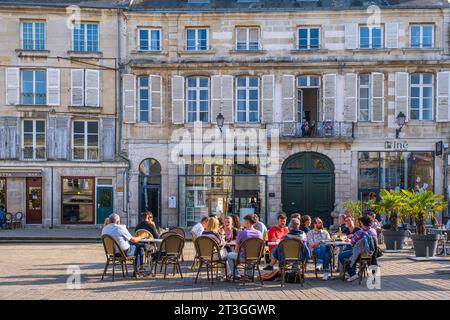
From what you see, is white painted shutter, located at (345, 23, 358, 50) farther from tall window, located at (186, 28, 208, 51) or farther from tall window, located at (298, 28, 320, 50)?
tall window, located at (186, 28, 208, 51)

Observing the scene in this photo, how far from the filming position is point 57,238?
2086 cm

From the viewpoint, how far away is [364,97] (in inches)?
993

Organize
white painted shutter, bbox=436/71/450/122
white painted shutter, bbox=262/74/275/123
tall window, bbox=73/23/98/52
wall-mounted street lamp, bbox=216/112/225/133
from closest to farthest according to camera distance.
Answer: wall-mounted street lamp, bbox=216/112/225/133
white painted shutter, bbox=436/71/450/122
white painted shutter, bbox=262/74/275/123
tall window, bbox=73/23/98/52

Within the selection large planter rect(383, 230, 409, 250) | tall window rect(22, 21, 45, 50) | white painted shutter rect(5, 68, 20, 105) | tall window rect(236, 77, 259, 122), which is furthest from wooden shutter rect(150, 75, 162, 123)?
large planter rect(383, 230, 409, 250)

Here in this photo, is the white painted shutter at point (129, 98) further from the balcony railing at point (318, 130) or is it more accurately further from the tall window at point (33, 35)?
the balcony railing at point (318, 130)

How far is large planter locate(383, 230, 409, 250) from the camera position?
54.5 ft

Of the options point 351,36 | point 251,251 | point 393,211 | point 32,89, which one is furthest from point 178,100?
point 251,251

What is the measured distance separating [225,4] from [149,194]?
904 cm

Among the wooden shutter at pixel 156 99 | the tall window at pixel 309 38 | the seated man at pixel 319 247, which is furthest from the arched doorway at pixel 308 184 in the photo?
the seated man at pixel 319 247

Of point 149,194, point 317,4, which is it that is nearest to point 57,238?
point 149,194

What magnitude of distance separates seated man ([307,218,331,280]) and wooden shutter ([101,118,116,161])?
49.5 ft

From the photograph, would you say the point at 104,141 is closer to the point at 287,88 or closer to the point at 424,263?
the point at 287,88

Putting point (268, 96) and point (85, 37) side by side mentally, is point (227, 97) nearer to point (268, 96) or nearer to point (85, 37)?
point (268, 96)

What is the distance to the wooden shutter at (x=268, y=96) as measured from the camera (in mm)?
25266
